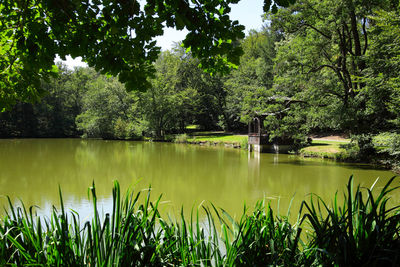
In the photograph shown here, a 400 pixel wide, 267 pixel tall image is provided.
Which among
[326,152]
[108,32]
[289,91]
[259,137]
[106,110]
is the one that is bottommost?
[326,152]

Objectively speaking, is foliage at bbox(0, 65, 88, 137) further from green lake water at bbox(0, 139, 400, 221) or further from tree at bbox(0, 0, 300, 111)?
tree at bbox(0, 0, 300, 111)

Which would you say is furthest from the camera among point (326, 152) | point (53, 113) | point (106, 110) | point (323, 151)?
point (53, 113)

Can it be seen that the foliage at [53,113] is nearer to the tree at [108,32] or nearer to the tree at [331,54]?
the tree at [331,54]

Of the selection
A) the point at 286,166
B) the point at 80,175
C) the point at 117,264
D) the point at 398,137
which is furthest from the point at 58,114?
the point at 117,264

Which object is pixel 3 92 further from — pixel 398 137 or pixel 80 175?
pixel 398 137

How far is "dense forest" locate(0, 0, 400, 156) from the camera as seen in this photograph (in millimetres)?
11281

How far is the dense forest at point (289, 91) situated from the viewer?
1128 cm

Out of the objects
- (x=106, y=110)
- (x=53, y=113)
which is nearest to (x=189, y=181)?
(x=106, y=110)

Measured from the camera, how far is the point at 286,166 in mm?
12852

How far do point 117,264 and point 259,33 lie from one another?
45.4 m

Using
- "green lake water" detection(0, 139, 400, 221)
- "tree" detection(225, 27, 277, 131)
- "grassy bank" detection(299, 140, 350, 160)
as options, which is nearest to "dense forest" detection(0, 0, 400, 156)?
"tree" detection(225, 27, 277, 131)

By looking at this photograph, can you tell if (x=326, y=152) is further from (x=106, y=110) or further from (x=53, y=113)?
(x=53, y=113)

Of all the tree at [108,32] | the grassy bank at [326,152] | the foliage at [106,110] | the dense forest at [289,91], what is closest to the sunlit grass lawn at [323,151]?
the grassy bank at [326,152]

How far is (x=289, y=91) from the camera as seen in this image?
15.8 meters
